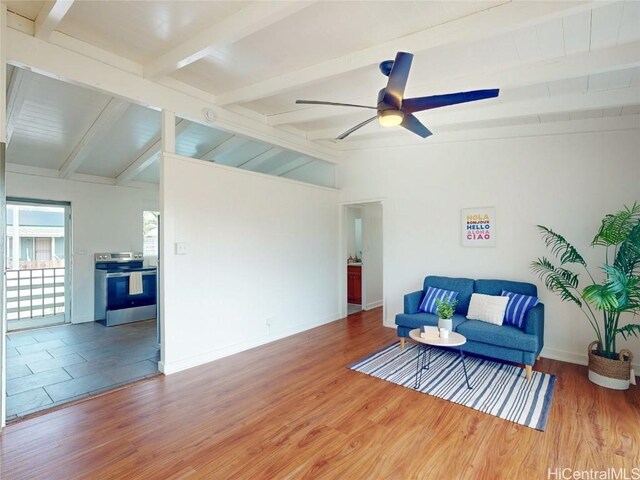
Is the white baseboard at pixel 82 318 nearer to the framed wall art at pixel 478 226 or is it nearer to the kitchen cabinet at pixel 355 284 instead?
the kitchen cabinet at pixel 355 284

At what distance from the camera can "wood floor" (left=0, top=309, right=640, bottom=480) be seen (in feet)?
6.69

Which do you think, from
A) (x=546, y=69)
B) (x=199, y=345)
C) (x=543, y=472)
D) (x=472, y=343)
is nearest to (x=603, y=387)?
(x=472, y=343)

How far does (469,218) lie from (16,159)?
681 cm

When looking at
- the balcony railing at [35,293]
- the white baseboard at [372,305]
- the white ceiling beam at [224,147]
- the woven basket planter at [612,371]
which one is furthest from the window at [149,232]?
the woven basket planter at [612,371]

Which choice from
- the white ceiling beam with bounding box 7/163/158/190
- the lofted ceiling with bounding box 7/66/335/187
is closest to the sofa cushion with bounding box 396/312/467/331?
the lofted ceiling with bounding box 7/66/335/187

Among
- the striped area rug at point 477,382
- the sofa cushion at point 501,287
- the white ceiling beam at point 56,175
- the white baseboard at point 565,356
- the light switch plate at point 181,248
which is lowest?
the striped area rug at point 477,382

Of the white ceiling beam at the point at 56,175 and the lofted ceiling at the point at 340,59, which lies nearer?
the lofted ceiling at the point at 340,59

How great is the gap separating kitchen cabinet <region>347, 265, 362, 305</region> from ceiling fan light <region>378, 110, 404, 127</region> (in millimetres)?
4599

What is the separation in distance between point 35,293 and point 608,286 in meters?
7.87

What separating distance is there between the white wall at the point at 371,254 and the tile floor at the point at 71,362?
3875 millimetres

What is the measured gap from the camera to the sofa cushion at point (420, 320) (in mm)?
3860

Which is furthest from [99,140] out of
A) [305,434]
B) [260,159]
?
[305,434]

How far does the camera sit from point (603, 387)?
311cm

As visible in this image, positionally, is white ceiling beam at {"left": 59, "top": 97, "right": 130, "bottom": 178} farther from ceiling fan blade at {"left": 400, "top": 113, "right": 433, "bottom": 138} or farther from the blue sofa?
the blue sofa
